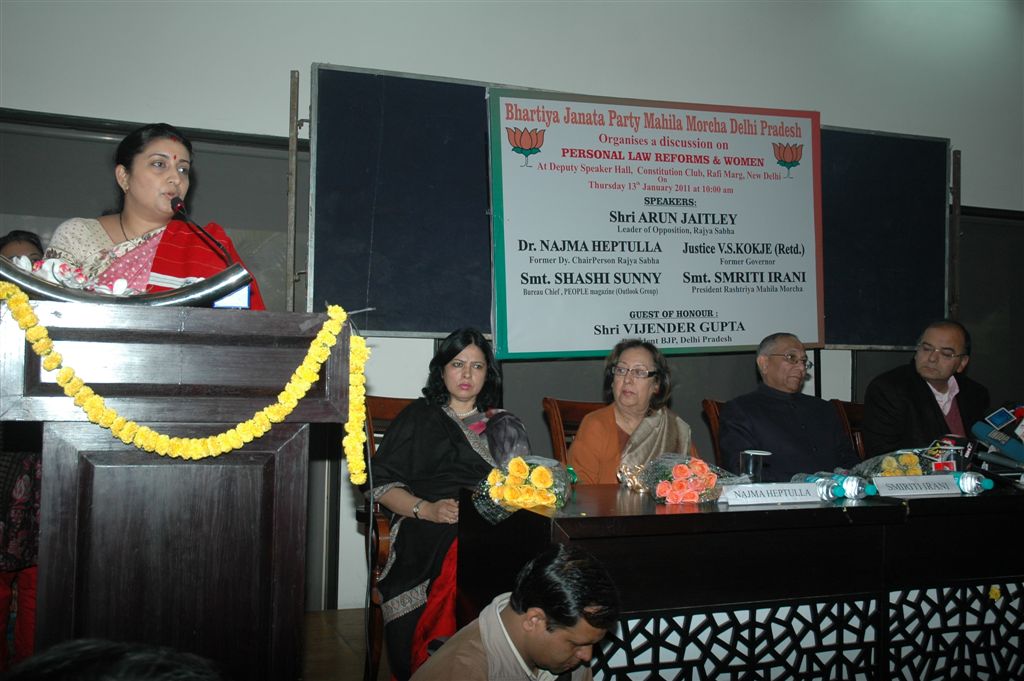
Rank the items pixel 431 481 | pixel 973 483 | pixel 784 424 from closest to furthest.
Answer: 1. pixel 973 483
2. pixel 431 481
3. pixel 784 424

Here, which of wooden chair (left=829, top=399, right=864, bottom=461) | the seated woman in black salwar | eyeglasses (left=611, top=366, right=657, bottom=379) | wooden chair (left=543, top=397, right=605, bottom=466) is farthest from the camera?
wooden chair (left=829, top=399, right=864, bottom=461)

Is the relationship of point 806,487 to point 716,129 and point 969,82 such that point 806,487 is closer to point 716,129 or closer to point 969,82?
point 716,129

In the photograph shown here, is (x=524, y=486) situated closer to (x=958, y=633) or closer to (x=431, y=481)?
(x=431, y=481)

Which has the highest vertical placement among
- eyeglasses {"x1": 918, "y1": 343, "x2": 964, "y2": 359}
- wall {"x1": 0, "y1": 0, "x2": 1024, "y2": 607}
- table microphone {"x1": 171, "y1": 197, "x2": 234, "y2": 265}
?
wall {"x1": 0, "y1": 0, "x2": 1024, "y2": 607}

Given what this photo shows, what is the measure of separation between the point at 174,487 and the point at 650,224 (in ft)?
9.45

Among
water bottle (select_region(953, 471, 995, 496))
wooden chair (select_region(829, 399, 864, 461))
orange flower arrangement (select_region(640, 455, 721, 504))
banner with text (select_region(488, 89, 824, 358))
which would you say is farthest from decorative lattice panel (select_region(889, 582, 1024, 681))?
banner with text (select_region(488, 89, 824, 358))

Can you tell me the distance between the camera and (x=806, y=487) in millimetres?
2068

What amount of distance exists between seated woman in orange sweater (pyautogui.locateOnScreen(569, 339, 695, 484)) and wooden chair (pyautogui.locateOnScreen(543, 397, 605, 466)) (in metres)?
0.25

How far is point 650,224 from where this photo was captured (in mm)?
3885

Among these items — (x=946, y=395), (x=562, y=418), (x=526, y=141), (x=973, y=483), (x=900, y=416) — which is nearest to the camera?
(x=973, y=483)

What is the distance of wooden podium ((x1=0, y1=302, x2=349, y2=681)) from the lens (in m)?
1.29

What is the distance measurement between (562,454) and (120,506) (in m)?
1.98

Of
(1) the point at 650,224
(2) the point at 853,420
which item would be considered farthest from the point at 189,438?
(2) the point at 853,420

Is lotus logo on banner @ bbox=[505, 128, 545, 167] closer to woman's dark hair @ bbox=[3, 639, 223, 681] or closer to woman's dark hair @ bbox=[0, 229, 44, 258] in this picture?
woman's dark hair @ bbox=[0, 229, 44, 258]
